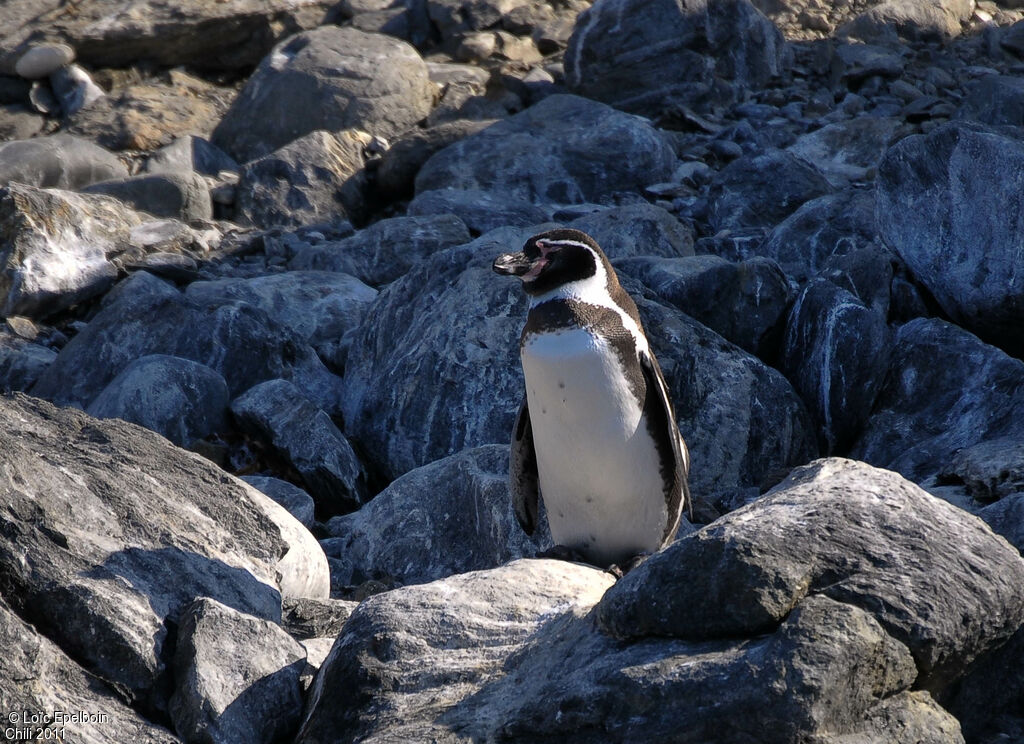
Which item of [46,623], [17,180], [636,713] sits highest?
[636,713]

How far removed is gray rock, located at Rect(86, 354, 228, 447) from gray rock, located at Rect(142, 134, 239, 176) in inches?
188

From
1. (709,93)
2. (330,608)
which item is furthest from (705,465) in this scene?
(709,93)

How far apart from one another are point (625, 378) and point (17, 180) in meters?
8.20

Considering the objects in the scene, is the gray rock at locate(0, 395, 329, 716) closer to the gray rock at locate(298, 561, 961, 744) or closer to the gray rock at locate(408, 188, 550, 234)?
the gray rock at locate(298, 561, 961, 744)

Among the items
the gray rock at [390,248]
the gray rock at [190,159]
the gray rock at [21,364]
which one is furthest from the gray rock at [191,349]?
the gray rock at [190,159]

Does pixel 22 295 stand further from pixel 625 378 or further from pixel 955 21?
pixel 955 21

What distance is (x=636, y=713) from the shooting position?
323 cm

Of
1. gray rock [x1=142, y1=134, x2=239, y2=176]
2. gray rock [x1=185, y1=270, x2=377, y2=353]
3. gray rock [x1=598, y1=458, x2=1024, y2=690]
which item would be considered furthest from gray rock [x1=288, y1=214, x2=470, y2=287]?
gray rock [x1=598, y1=458, x2=1024, y2=690]

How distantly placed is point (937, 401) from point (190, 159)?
758cm

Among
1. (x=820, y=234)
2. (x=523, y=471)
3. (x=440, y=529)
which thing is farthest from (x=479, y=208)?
(x=523, y=471)

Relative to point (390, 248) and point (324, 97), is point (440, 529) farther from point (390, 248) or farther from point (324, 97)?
point (324, 97)

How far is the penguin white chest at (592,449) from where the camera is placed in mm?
4926

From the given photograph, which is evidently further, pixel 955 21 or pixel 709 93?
pixel 955 21

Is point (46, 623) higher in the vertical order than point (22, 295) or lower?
higher
